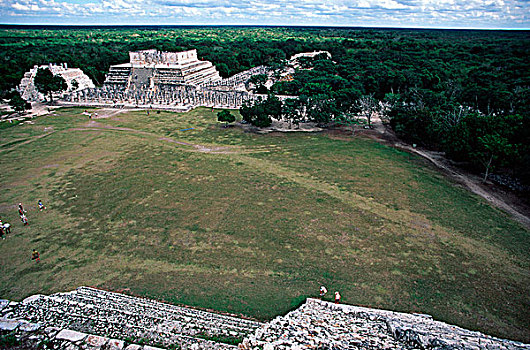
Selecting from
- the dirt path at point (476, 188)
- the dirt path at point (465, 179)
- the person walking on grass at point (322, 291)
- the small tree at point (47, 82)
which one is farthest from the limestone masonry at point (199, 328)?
the small tree at point (47, 82)

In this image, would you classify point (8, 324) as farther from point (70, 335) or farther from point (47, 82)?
point (47, 82)

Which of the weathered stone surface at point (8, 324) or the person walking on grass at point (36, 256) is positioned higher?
the weathered stone surface at point (8, 324)

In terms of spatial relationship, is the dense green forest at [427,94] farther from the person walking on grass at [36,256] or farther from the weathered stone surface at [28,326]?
the weathered stone surface at [28,326]

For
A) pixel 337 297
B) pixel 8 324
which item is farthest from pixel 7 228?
pixel 337 297

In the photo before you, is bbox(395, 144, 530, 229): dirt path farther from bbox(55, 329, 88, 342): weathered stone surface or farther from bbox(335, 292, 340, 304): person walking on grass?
bbox(55, 329, 88, 342): weathered stone surface

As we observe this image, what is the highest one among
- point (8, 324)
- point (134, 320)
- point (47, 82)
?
point (47, 82)
